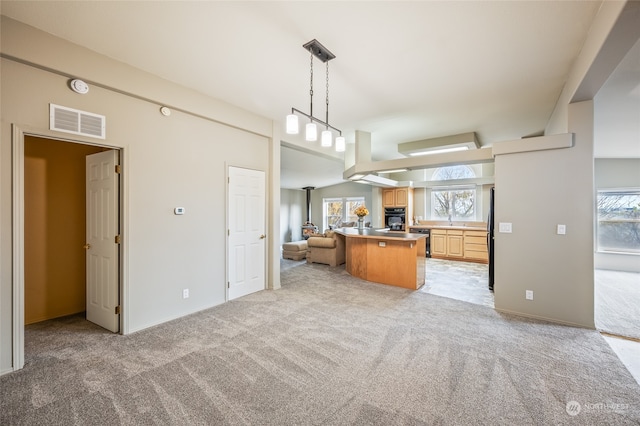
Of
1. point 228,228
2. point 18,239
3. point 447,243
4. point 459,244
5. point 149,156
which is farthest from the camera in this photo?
point 447,243

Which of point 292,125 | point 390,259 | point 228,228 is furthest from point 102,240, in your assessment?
point 390,259

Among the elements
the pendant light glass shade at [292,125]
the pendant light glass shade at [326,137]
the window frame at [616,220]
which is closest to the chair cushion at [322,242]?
the pendant light glass shade at [326,137]

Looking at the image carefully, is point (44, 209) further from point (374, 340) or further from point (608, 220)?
point (608, 220)

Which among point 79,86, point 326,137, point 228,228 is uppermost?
point 79,86

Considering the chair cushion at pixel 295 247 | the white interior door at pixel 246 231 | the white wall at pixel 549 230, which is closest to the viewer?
the white wall at pixel 549 230

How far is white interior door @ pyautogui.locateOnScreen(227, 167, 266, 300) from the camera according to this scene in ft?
13.1

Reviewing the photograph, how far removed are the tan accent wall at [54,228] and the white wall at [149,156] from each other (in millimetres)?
1221

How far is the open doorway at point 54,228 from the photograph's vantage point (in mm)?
3145

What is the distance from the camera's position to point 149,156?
306 cm

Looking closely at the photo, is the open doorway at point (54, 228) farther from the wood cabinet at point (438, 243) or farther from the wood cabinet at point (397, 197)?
the wood cabinet at point (438, 243)

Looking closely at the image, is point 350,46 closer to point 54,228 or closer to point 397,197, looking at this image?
point 54,228

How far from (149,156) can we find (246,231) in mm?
1721

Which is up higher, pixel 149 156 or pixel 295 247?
pixel 149 156

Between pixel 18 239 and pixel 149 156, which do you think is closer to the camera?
pixel 18 239
